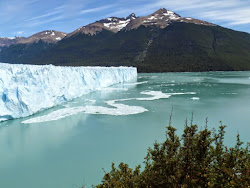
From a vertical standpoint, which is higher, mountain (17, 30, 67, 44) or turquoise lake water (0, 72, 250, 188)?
mountain (17, 30, 67, 44)

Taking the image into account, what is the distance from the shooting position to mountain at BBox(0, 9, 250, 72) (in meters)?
50.0

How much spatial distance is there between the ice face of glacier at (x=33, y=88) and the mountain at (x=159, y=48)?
37444 millimetres

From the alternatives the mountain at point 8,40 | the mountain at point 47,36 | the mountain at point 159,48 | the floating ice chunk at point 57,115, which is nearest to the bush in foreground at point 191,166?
the floating ice chunk at point 57,115

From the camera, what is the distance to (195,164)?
2.21 m

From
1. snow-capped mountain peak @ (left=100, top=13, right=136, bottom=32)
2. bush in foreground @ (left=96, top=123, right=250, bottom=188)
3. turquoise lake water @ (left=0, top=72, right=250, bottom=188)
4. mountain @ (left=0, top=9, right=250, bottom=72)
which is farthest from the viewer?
snow-capped mountain peak @ (left=100, top=13, right=136, bottom=32)

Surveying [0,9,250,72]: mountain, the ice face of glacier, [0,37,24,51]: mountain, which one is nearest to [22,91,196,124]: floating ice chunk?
the ice face of glacier

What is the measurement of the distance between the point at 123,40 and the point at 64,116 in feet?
225

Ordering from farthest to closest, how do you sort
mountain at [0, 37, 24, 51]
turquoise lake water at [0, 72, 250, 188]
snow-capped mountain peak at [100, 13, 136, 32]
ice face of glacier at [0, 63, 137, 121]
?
1. mountain at [0, 37, 24, 51]
2. snow-capped mountain peak at [100, 13, 136, 32]
3. ice face of glacier at [0, 63, 137, 121]
4. turquoise lake water at [0, 72, 250, 188]

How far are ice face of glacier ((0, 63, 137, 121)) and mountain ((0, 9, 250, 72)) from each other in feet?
123

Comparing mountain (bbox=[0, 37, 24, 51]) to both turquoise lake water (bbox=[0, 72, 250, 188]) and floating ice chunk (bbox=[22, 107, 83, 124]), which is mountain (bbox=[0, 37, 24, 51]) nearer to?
floating ice chunk (bbox=[22, 107, 83, 124])

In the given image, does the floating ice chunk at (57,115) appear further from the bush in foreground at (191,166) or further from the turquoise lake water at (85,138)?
the bush in foreground at (191,166)

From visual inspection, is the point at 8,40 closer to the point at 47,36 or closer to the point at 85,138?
the point at 47,36

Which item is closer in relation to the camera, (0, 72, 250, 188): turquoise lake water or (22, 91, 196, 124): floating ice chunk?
(0, 72, 250, 188): turquoise lake water

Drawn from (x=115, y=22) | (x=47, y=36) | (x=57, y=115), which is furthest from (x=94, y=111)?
(x=47, y=36)
